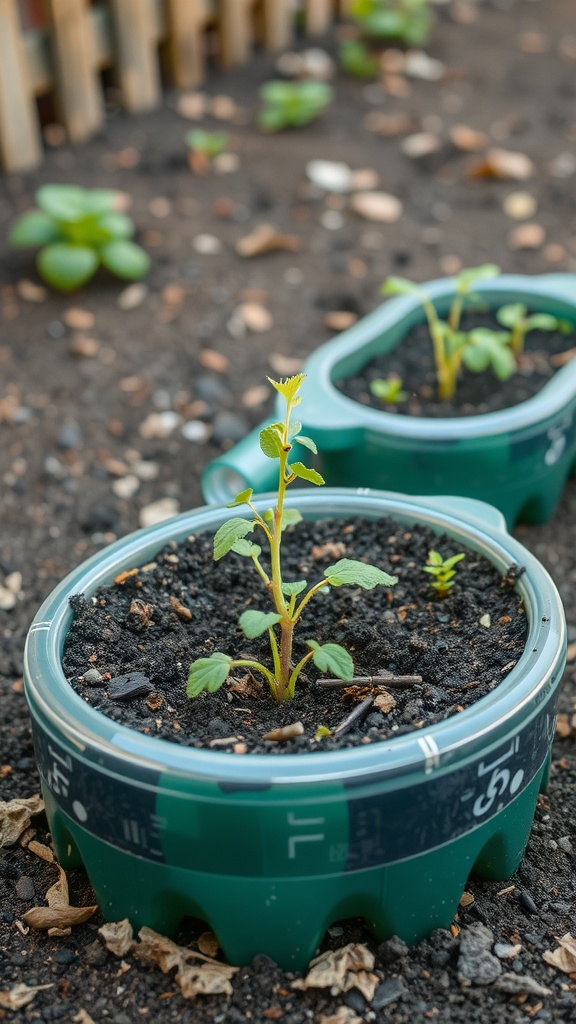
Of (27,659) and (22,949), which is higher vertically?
(27,659)

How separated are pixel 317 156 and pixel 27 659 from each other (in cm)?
278

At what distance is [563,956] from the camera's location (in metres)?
1.58

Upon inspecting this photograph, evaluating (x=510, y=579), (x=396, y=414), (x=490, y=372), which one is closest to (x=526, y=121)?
(x=490, y=372)

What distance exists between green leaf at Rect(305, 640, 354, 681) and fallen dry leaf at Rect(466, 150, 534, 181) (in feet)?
9.08

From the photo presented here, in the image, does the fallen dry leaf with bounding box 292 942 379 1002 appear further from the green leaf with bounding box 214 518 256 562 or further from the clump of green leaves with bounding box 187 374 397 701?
the green leaf with bounding box 214 518 256 562

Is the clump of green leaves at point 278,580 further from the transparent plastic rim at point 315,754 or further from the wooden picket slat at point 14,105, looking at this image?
the wooden picket slat at point 14,105

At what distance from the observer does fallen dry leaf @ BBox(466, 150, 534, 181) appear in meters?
3.88

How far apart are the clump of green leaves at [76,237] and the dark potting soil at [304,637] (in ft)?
5.01

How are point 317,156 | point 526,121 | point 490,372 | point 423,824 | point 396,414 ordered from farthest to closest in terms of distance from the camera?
1. point 526,121
2. point 317,156
3. point 490,372
4. point 396,414
5. point 423,824

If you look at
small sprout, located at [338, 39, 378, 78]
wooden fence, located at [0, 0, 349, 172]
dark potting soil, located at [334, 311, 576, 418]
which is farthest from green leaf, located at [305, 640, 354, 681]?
small sprout, located at [338, 39, 378, 78]

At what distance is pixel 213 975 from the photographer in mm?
1525

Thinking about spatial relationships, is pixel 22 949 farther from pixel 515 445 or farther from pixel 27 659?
pixel 515 445

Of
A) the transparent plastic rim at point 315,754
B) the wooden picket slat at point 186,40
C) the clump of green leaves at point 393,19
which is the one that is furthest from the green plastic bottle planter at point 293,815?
the clump of green leaves at point 393,19

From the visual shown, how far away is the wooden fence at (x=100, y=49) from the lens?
3551mm
